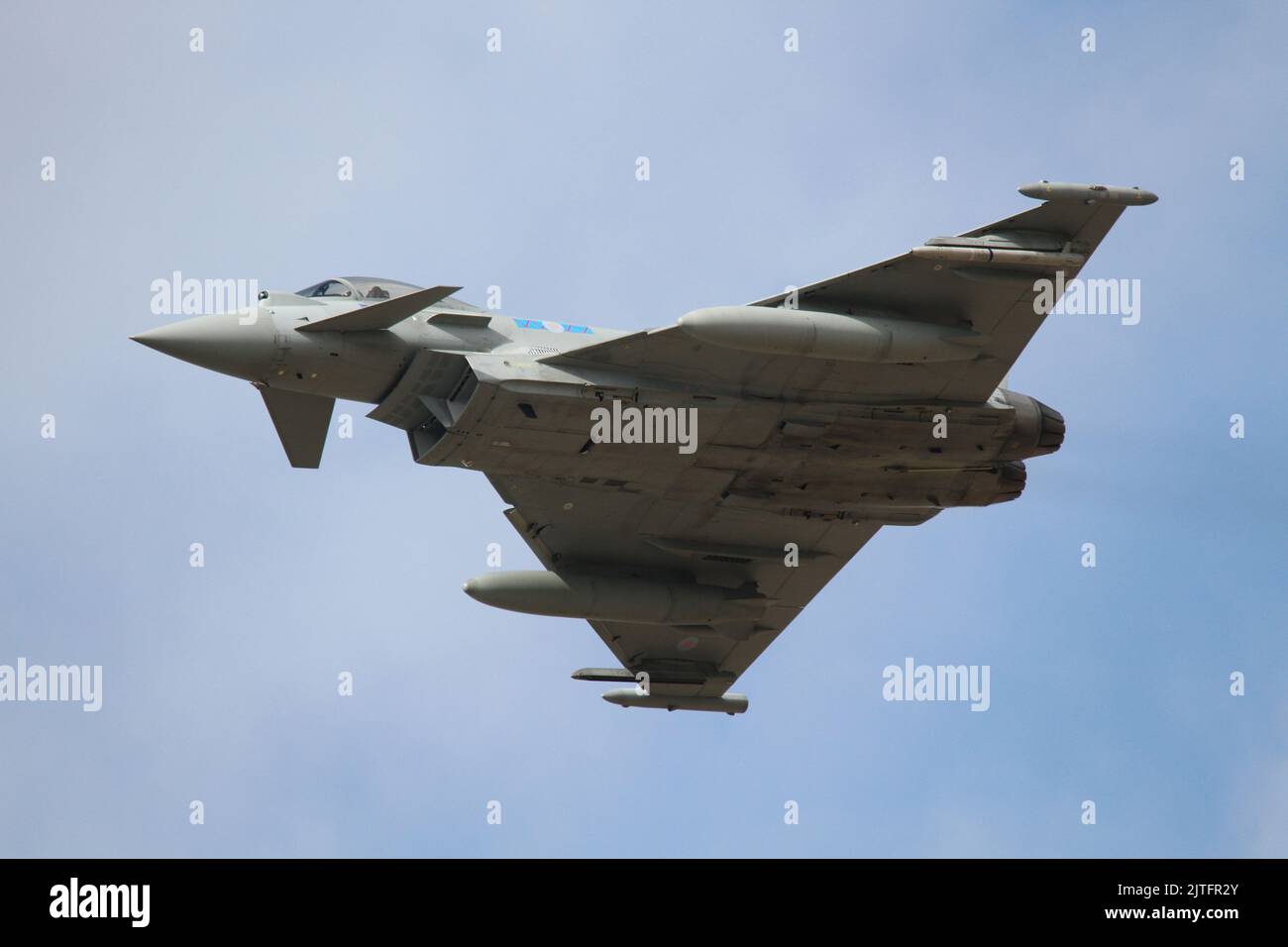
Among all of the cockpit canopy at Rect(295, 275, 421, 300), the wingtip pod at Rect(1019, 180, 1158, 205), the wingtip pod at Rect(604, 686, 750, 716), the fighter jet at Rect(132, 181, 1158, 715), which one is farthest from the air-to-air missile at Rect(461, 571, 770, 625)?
the wingtip pod at Rect(1019, 180, 1158, 205)

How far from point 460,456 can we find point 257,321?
369cm

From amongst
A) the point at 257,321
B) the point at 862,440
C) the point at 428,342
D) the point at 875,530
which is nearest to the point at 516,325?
the point at 428,342

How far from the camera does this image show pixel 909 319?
94.3 feet

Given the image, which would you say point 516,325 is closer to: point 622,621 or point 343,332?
point 343,332

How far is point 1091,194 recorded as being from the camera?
27.9 meters

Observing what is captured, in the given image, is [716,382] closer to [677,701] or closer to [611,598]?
[611,598]

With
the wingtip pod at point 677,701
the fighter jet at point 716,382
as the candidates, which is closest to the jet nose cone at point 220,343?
the fighter jet at point 716,382

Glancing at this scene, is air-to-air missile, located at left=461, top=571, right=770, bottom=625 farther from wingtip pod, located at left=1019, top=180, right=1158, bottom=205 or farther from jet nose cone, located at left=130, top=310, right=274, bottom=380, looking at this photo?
wingtip pod, located at left=1019, top=180, right=1158, bottom=205

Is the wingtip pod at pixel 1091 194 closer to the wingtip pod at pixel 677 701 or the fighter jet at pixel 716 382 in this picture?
the fighter jet at pixel 716 382

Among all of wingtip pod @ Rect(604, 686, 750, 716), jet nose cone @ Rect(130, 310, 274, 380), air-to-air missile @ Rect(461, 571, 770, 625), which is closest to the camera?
jet nose cone @ Rect(130, 310, 274, 380)

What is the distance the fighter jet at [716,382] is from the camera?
2772 cm

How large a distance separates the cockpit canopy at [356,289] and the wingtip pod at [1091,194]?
975 centimetres

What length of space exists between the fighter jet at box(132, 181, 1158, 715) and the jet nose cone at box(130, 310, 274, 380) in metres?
0.03

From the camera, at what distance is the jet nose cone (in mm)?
27562
